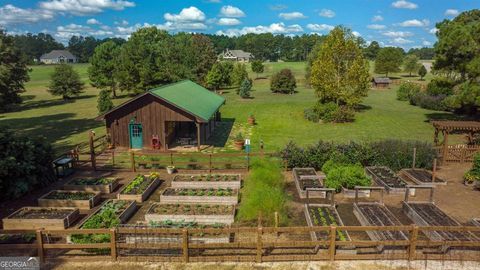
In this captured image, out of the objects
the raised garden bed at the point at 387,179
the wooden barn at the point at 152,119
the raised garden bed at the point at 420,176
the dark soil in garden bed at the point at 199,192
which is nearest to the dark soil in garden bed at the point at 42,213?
the dark soil in garden bed at the point at 199,192

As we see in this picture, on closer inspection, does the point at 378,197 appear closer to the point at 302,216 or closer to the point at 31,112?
the point at 302,216

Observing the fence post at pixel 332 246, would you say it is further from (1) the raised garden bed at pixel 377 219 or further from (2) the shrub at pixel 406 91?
(2) the shrub at pixel 406 91

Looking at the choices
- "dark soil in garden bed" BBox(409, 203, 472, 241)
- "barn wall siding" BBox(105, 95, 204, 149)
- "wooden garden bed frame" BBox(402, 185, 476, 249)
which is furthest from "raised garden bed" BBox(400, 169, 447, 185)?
"barn wall siding" BBox(105, 95, 204, 149)

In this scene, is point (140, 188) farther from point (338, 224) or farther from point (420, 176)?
point (420, 176)

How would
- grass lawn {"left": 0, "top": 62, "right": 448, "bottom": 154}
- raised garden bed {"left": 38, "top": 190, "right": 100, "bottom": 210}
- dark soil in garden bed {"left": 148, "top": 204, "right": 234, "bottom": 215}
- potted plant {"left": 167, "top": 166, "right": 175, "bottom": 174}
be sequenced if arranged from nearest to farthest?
dark soil in garden bed {"left": 148, "top": 204, "right": 234, "bottom": 215}
raised garden bed {"left": 38, "top": 190, "right": 100, "bottom": 210}
potted plant {"left": 167, "top": 166, "right": 175, "bottom": 174}
grass lawn {"left": 0, "top": 62, "right": 448, "bottom": 154}

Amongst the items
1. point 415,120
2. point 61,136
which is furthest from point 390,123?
point 61,136

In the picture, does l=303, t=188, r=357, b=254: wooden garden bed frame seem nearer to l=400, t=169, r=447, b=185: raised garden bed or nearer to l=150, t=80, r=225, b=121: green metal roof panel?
l=400, t=169, r=447, b=185: raised garden bed

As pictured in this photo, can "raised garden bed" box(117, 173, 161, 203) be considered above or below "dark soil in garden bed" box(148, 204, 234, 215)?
below

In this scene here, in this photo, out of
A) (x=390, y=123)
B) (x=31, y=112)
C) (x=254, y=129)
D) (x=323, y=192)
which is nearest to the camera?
(x=323, y=192)
